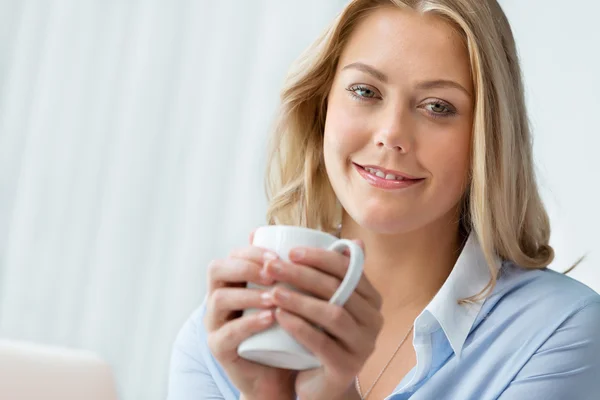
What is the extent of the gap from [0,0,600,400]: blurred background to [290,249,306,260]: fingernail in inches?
77.8

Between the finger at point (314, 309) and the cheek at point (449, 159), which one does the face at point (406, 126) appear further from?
the finger at point (314, 309)

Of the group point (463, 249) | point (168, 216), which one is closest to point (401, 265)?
point (463, 249)

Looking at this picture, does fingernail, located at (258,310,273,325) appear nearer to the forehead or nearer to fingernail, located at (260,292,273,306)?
fingernail, located at (260,292,273,306)

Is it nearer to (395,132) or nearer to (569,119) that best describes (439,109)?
(395,132)

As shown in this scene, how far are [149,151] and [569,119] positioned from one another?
1.61 meters

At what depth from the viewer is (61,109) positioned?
2953 mm

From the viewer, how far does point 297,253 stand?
40.4 inches

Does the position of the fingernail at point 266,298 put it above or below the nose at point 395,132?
below

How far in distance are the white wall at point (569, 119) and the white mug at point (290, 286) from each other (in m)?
2.22

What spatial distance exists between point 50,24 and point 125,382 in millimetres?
1367

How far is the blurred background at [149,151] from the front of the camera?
2.91 m

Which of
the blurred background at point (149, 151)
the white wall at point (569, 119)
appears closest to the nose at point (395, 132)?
the blurred background at point (149, 151)

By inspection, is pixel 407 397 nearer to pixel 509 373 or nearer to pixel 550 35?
pixel 509 373

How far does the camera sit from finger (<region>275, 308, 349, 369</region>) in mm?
1013
